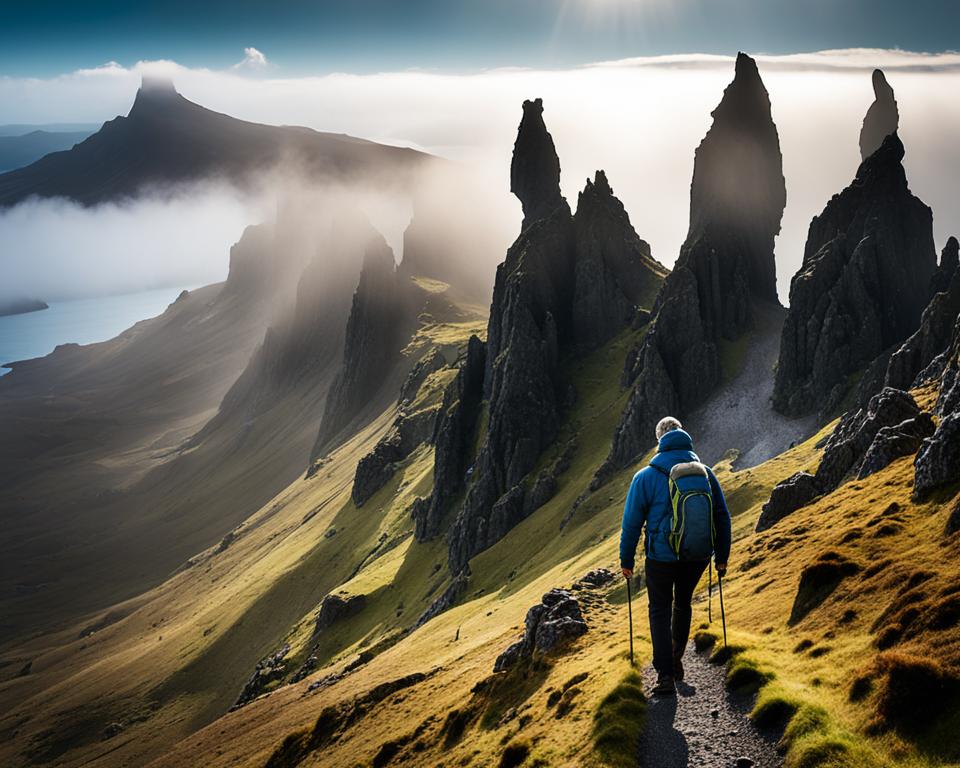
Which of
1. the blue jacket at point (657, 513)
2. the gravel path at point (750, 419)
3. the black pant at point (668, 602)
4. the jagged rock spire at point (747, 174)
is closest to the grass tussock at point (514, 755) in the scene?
the black pant at point (668, 602)

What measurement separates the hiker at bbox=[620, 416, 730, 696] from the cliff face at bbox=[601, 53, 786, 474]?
97880 mm

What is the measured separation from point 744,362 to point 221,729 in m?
102

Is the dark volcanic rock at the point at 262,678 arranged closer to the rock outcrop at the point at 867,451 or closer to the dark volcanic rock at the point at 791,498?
the dark volcanic rock at the point at 791,498

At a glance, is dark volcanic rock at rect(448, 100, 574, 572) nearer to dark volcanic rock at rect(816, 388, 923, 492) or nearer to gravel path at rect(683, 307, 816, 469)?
gravel path at rect(683, 307, 816, 469)

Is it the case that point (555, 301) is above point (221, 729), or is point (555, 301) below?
above

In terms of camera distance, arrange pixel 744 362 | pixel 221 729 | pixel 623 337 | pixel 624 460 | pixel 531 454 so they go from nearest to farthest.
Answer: pixel 221 729 → pixel 624 460 → pixel 744 362 → pixel 531 454 → pixel 623 337

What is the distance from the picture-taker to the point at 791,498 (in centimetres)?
5838

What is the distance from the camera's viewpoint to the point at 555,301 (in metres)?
170

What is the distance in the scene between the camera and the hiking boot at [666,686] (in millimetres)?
21734

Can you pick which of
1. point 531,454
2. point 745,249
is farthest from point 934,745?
point 745,249

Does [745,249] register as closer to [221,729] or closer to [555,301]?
[555,301]

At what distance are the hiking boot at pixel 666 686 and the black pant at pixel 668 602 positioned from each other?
0.17m

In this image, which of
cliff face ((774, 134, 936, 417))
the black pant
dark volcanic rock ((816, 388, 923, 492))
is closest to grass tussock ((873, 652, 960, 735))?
the black pant

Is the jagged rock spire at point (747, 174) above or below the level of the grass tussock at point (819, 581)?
above
